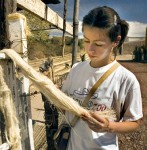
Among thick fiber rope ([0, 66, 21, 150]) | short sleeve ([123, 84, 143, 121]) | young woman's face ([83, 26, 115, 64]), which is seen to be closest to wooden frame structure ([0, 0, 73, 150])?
thick fiber rope ([0, 66, 21, 150])

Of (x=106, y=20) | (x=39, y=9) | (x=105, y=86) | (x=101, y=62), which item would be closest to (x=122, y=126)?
(x=105, y=86)

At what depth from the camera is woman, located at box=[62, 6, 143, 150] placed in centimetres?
181

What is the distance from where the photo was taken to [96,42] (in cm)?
179

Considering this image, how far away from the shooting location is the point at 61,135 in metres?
2.14

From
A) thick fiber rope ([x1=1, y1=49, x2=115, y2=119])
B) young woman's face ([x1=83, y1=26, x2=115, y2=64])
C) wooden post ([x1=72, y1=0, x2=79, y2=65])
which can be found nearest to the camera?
thick fiber rope ([x1=1, y1=49, x2=115, y2=119])

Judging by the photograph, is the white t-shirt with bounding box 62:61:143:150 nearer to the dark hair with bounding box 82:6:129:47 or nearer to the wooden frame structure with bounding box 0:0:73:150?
the dark hair with bounding box 82:6:129:47

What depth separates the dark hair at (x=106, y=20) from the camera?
5.99ft

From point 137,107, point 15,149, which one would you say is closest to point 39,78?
point 15,149

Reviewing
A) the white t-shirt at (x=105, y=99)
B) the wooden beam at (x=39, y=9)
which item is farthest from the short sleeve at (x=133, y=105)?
the wooden beam at (x=39, y=9)

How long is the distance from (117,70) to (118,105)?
0.66 feet

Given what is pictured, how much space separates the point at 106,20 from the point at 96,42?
152mm

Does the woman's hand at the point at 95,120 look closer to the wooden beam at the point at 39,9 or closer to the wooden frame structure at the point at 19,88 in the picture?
the wooden frame structure at the point at 19,88

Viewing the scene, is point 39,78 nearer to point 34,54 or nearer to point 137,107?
point 137,107

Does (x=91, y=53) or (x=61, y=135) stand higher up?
(x=91, y=53)
